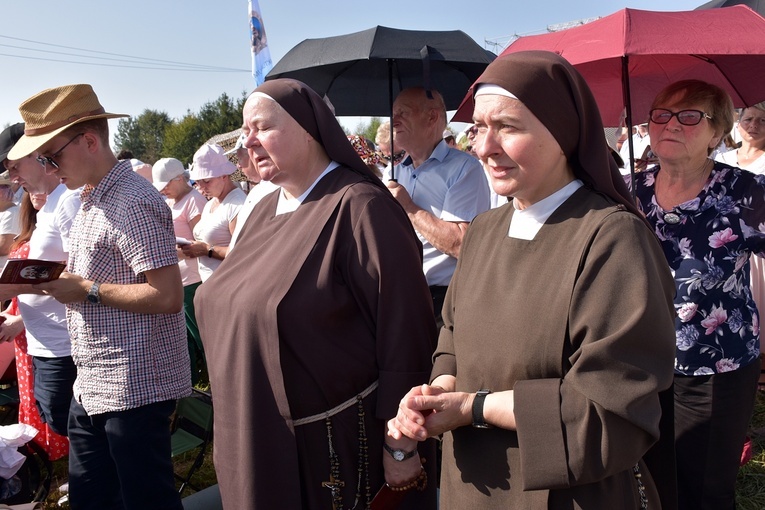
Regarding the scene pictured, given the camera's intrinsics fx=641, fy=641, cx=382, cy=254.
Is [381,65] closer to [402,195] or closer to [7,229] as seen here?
[402,195]

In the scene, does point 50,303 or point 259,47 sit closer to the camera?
point 50,303

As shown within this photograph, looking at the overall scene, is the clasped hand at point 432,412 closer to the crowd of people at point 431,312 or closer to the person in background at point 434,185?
the crowd of people at point 431,312

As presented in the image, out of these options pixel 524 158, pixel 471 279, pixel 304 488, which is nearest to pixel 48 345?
pixel 304 488

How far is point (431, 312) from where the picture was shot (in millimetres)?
2271

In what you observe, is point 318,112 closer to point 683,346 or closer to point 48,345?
point 683,346

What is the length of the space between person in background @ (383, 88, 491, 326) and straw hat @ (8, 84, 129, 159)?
152 centimetres

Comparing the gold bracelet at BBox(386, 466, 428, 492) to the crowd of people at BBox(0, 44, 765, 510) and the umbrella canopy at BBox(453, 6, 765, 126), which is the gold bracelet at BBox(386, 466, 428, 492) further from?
the umbrella canopy at BBox(453, 6, 765, 126)

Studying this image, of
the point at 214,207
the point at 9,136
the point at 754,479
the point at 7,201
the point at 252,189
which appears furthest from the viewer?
the point at 7,201

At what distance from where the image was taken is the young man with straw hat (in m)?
2.72

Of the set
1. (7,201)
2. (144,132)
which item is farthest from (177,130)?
(7,201)

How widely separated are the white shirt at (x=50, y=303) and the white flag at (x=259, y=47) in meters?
3.05

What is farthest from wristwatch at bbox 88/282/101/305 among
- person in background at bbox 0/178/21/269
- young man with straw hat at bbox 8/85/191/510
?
person in background at bbox 0/178/21/269

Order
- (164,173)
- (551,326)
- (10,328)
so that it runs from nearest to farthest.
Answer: (551,326), (10,328), (164,173)

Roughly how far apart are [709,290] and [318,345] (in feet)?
4.83
